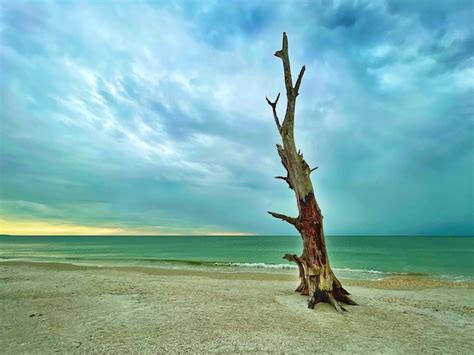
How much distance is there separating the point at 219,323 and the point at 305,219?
14.1 ft

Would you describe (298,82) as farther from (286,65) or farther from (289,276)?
(289,276)

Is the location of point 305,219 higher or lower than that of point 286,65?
lower

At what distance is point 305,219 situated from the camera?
994 centimetres

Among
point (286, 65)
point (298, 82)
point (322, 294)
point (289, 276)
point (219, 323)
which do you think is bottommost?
point (289, 276)

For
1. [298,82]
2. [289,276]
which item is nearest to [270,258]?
[289,276]

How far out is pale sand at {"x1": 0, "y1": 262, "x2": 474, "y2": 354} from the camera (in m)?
6.00

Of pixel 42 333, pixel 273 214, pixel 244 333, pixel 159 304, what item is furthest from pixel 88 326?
pixel 273 214

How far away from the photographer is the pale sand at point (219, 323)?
600 centimetres

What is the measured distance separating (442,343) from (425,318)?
2144 mm

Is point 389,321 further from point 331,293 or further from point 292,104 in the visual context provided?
point 292,104

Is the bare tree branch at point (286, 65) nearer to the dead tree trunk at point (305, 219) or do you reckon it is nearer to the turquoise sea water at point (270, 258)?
the dead tree trunk at point (305, 219)

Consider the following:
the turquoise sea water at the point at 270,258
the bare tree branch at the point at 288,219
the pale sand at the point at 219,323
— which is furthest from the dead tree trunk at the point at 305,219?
the turquoise sea water at the point at 270,258

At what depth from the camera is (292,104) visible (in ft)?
34.8

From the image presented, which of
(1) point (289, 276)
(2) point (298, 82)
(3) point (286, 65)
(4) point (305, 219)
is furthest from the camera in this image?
(1) point (289, 276)
